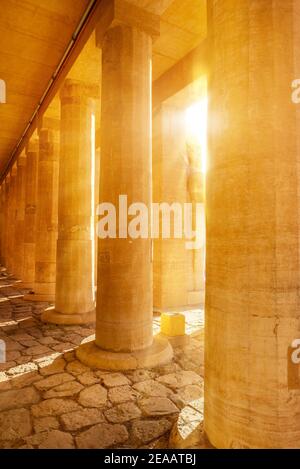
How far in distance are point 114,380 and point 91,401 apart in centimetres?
64

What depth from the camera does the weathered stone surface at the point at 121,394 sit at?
4.02 meters

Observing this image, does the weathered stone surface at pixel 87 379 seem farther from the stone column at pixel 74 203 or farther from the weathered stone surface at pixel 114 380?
the stone column at pixel 74 203

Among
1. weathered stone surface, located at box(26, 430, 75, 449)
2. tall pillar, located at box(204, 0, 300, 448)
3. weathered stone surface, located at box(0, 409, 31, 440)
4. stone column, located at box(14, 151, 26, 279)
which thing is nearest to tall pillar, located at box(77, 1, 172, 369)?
weathered stone surface, located at box(0, 409, 31, 440)

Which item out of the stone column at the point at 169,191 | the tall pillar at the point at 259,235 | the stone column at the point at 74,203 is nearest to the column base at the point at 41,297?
the stone column at the point at 74,203

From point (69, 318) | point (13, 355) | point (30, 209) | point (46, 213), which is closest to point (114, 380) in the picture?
point (13, 355)

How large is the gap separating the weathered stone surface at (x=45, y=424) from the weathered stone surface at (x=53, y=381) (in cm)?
80

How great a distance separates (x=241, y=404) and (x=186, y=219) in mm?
7973

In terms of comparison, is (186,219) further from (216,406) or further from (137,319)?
(216,406)

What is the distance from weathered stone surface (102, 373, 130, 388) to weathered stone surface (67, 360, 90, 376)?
1.37 ft

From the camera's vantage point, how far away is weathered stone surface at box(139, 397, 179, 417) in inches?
147

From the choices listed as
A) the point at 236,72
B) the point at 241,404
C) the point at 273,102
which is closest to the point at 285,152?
the point at 273,102

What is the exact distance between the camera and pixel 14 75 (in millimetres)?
9258

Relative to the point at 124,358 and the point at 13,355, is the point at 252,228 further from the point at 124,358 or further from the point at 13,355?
the point at 13,355

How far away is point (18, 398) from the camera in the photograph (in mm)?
4070
